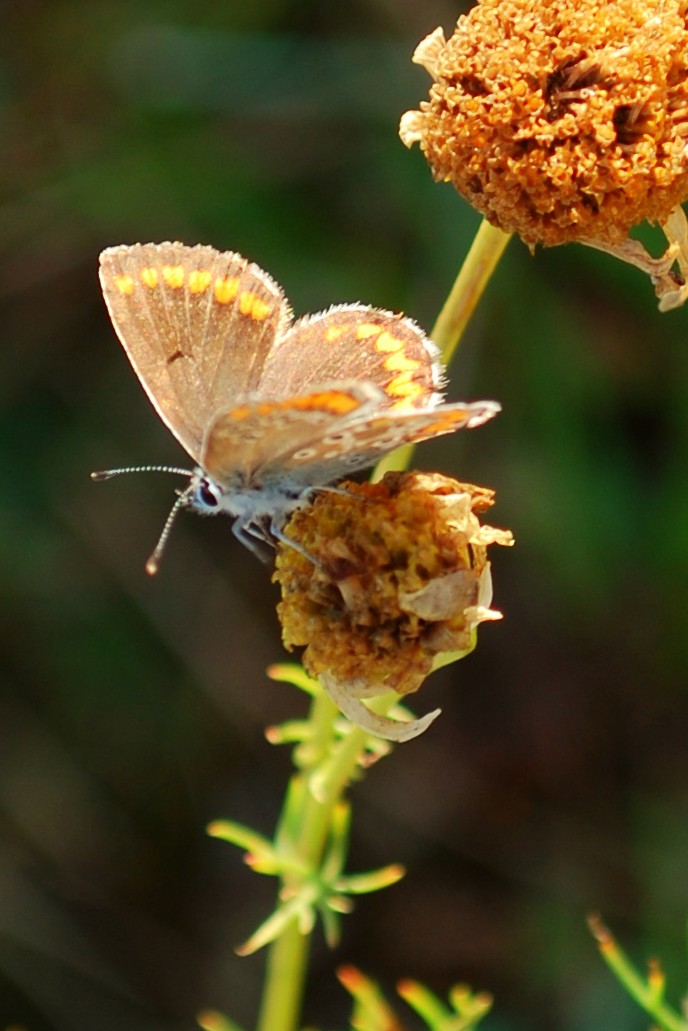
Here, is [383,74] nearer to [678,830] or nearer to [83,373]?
[83,373]

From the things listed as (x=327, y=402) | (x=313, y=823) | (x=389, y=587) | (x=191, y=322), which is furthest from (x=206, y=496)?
(x=313, y=823)

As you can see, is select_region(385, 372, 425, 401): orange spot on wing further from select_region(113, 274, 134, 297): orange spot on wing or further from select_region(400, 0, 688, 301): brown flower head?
select_region(113, 274, 134, 297): orange spot on wing

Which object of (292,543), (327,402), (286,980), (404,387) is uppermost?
(327,402)

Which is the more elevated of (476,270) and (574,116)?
(574,116)

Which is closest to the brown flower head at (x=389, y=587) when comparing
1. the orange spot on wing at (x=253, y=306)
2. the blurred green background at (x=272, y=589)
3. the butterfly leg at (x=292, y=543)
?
the butterfly leg at (x=292, y=543)

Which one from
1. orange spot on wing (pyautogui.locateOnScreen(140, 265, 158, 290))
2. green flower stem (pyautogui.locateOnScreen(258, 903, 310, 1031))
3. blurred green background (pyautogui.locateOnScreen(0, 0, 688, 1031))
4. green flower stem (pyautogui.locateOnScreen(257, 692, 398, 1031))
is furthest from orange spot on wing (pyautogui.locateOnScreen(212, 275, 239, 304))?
blurred green background (pyautogui.locateOnScreen(0, 0, 688, 1031))

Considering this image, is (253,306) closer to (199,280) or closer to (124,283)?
(199,280)

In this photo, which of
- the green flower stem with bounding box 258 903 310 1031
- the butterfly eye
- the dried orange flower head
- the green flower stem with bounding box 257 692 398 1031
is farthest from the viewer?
the green flower stem with bounding box 258 903 310 1031
